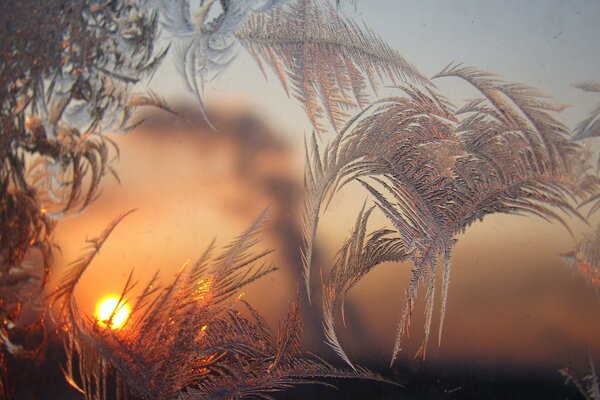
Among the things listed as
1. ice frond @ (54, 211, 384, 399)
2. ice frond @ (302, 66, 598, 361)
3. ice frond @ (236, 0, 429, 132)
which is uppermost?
ice frond @ (236, 0, 429, 132)

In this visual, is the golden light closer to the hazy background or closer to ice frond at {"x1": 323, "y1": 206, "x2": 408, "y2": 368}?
the hazy background

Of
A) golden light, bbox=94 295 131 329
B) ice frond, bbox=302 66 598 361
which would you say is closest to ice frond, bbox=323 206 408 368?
ice frond, bbox=302 66 598 361

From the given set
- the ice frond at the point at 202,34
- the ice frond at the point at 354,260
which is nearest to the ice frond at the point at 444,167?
the ice frond at the point at 354,260

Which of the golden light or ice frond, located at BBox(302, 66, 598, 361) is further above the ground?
ice frond, located at BBox(302, 66, 598, 361)

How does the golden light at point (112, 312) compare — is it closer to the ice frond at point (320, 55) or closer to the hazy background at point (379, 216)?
the hazy background at point (379, 216)

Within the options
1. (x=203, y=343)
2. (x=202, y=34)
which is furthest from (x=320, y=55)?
(x=203, y=343)
